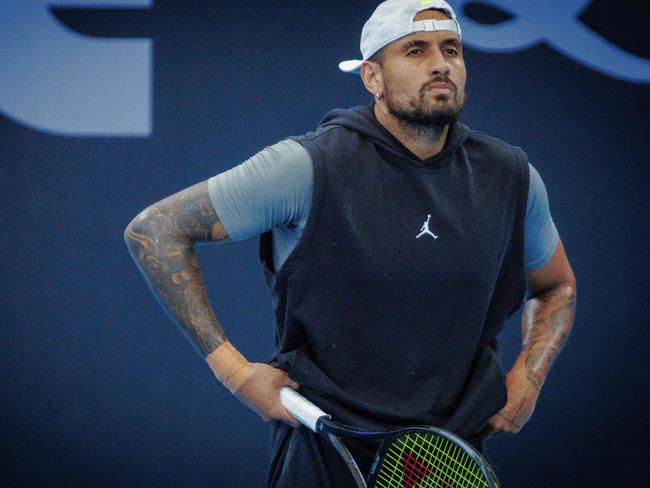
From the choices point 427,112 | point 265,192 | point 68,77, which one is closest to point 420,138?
point 427,112

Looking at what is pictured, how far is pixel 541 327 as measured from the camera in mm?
2354

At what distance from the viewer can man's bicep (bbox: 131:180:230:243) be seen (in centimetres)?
204

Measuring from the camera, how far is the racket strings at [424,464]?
6.30 ft

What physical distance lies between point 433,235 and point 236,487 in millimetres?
2113

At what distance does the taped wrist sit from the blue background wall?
1623mm

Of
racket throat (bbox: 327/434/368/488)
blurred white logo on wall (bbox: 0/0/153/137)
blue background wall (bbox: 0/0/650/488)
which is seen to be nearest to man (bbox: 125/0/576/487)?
racket throat (bbox: 327/434/368/488)

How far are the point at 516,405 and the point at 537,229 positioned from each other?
0.41 m

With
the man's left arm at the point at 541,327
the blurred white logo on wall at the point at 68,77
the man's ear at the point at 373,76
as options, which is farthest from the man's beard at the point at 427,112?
the blurred white logo on wall at the point at 68,77

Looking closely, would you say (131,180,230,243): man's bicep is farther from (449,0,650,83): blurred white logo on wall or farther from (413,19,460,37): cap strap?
(449,0,650,83): blurred white logo on wall

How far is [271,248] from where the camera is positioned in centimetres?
214

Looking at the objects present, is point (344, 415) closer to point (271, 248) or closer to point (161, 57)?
point (271, 248)

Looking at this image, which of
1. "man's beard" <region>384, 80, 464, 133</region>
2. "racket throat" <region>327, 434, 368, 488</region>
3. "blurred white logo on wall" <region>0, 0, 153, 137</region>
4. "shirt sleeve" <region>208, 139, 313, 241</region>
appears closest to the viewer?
"racket throat" <region>327, 434, 368, 488</region>

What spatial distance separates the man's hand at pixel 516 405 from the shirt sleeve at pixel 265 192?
0.64 meters

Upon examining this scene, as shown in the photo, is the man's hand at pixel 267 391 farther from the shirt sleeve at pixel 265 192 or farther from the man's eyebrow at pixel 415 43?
the man's eyebrow at pixel 415 43
